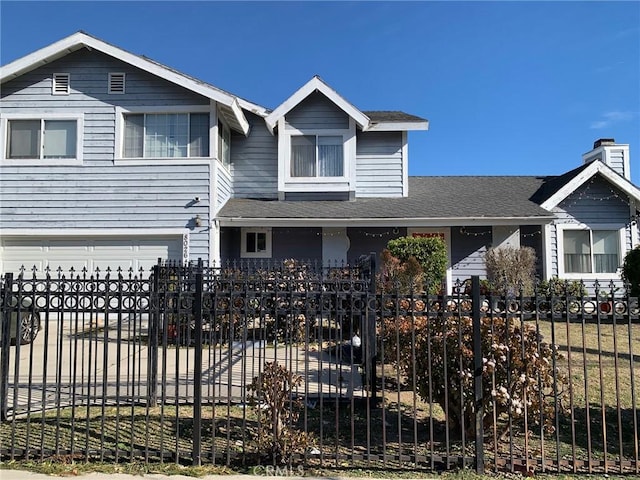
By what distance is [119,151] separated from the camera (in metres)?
12.7

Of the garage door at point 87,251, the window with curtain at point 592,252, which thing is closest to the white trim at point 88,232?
the garage door at point 87,251

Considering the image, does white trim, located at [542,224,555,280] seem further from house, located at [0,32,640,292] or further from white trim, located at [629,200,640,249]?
white trim, located at [629,200,640,249]

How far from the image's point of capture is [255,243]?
14.7 metres

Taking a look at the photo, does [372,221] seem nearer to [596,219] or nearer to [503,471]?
[596,219]

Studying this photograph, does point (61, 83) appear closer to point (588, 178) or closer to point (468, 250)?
point (468, 250)

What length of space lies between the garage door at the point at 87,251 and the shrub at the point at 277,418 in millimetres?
9177

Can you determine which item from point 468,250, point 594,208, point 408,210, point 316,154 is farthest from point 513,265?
point 316,154

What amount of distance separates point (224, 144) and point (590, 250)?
39.3ft

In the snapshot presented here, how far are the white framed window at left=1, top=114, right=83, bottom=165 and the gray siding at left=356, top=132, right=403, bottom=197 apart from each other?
27.8 ft

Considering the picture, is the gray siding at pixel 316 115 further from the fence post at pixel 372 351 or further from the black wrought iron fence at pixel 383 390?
the black wrought iron fence at pixel 383 390

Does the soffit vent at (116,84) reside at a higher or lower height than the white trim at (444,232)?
higher

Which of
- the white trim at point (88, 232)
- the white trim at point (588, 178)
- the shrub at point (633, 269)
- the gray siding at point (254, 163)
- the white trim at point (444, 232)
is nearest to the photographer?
the shrub at point (633, 269)

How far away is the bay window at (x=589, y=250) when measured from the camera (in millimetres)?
14375

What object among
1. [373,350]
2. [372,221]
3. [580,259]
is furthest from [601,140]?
[373,350]
